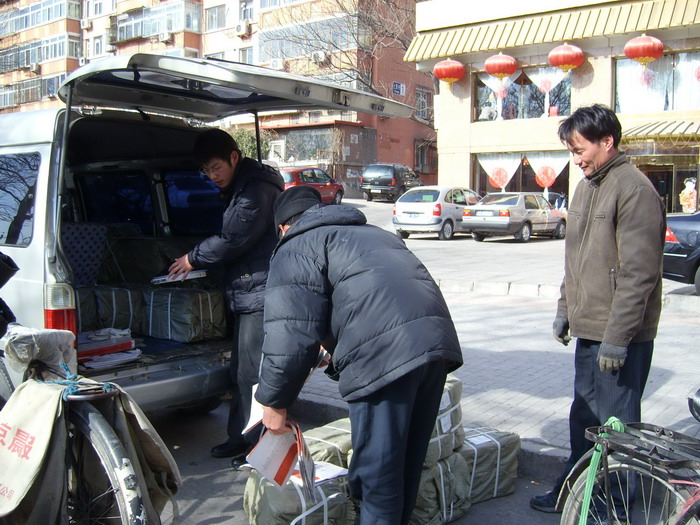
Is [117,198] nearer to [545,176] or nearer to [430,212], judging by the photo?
[430,212]

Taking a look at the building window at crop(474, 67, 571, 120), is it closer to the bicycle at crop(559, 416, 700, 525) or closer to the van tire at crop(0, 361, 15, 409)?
the bicycle at crop(559, 416, 700, 525)

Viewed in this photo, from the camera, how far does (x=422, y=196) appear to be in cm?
2175

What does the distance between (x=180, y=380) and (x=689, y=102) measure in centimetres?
2196

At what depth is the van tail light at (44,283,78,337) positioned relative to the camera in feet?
12.7

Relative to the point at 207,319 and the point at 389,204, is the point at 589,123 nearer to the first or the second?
the point at 207,319

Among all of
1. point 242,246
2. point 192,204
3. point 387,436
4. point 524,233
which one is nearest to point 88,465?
point 387,436

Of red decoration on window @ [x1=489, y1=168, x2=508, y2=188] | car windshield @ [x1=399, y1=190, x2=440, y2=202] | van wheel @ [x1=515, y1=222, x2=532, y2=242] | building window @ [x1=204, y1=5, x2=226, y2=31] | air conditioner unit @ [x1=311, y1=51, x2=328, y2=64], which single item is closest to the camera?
van wheel @ [x1=515, y1=222, x2=532, y2=242]

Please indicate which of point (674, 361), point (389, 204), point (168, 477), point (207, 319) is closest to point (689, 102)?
point (389, 204)

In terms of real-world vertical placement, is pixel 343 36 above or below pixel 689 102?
above

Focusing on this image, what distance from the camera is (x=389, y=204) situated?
32.8 m

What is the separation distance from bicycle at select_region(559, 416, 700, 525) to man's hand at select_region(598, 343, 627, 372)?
1.29ft

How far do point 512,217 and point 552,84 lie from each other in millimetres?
6307

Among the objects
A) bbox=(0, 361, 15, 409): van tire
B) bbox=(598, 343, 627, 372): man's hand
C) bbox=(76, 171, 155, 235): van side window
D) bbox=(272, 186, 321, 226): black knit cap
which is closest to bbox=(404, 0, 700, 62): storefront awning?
bbox=(76, 171, 155, 235): van side window

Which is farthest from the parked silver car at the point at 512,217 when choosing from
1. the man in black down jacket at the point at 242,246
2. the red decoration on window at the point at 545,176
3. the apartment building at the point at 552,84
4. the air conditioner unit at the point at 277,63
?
the air conditioner unit at the point at 277,63
